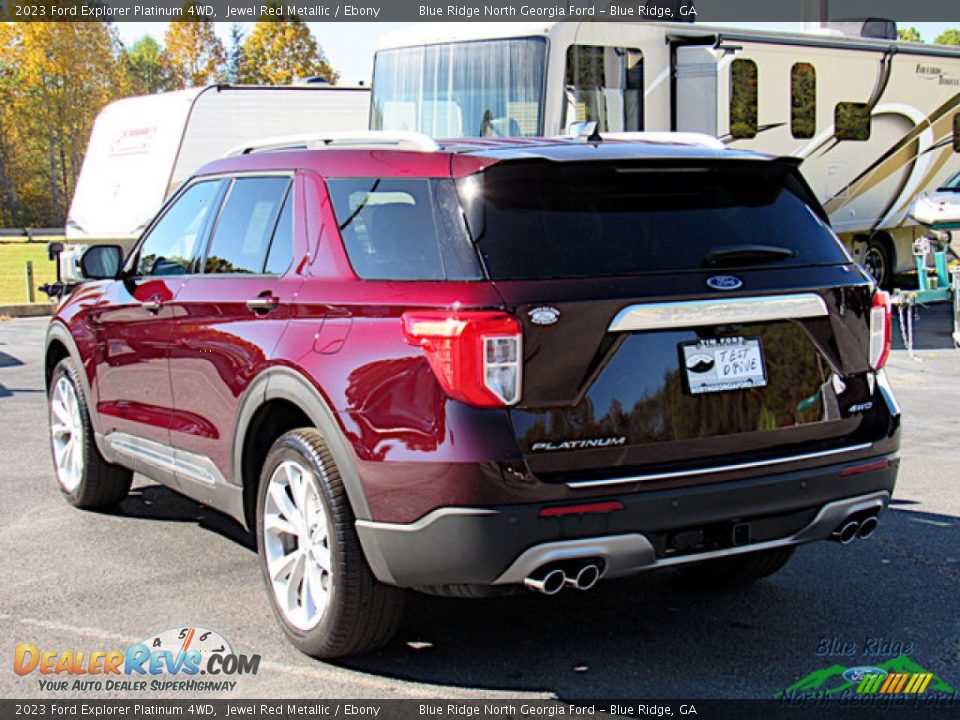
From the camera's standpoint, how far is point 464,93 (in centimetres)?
1352

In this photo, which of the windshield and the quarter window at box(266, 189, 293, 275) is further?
the windshield

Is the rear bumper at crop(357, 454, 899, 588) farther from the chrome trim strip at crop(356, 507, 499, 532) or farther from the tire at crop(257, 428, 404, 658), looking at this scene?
the tire at crop(257, 428, 404, 658)

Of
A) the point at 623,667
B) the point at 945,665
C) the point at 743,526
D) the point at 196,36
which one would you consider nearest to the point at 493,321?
the point at 743,526

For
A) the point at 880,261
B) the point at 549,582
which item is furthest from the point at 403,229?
the point at 880,261

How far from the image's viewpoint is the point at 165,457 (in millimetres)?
5723

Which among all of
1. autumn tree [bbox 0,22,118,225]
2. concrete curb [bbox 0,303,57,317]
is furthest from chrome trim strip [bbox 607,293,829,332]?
autumn tree [bbox 0,22,118,225]

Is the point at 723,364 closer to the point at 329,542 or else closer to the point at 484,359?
the point at 484,359

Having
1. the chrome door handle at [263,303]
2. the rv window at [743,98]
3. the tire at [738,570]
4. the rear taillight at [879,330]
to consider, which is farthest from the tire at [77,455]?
the rv window at [743,98]

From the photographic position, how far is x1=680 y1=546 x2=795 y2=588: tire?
5.33 meters

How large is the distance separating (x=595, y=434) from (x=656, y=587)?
5.70 feet

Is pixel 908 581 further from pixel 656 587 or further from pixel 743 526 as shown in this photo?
pixel 743 526

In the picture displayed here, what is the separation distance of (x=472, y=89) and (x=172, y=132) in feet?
21.3

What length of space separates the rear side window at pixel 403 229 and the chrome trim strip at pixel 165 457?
1286mm

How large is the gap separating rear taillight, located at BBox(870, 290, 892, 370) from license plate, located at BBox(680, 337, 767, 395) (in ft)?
1.98
